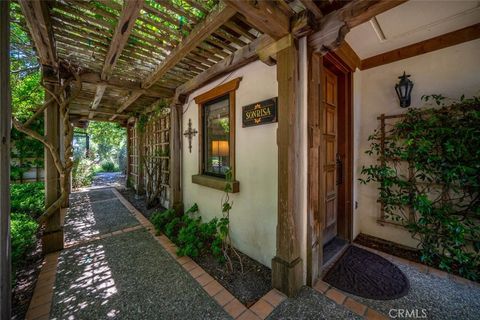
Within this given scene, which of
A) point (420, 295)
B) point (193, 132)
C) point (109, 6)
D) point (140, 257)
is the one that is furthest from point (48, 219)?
point (420, 295)

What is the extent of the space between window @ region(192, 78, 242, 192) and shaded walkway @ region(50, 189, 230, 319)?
46.3 inches

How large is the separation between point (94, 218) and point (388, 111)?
5737mm

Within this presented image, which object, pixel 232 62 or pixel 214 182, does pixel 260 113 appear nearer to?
pixel 232 62

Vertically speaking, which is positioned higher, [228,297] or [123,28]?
[123,28]

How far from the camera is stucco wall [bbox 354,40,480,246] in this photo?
219 centimetres

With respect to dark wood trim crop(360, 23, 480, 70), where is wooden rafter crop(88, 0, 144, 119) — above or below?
below

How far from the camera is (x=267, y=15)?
56.6 inches

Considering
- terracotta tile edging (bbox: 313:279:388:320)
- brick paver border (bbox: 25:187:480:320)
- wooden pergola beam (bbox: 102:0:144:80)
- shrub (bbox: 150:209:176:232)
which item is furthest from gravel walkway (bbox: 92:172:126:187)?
terracotta tile edging (bbox: 313:279:388:320)

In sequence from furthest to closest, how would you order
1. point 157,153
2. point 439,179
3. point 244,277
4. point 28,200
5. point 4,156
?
1. point 157,153
2. point 28,200
3. point 439,179
4. point 244,277
5. point 4,156

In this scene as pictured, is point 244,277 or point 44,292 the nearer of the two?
point 44,292

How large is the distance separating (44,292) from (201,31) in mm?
2963

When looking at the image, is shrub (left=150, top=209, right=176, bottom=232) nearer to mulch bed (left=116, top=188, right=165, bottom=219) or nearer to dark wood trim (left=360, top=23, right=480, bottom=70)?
mulch bed (left=116, top=188, right=165, bottom=219)

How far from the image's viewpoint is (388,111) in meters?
2.76

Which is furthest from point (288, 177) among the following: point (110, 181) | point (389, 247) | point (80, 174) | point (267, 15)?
point (110, 181)
